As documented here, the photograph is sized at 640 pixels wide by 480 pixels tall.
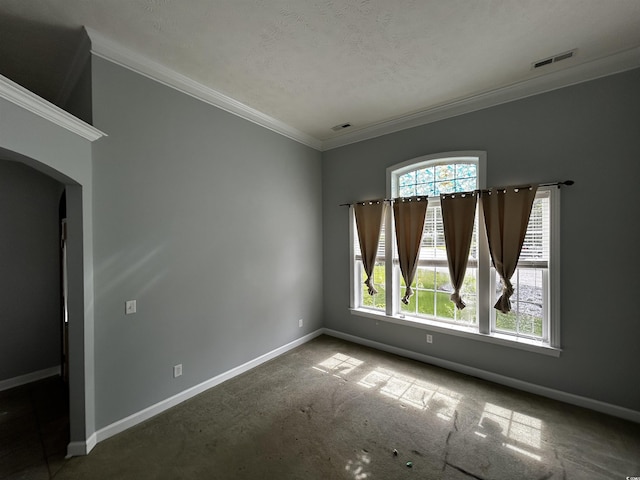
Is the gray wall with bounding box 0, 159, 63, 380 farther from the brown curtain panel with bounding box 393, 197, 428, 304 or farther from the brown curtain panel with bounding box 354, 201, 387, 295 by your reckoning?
the brown curtain panel with bounding box 393, 197, 428, 304

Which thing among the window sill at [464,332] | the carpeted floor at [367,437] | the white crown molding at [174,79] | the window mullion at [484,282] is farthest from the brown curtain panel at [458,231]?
the white crown molding at [174,79]

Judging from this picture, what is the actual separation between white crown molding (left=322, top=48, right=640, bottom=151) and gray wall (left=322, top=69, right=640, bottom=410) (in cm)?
7

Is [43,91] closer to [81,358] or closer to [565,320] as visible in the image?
[81,358]

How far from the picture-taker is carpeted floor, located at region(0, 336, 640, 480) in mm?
1851

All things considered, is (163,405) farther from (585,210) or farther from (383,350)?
(585,210)

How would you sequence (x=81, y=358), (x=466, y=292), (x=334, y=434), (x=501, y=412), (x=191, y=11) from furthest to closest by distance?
(x=466, y=292), (x=501, y=412), (x=334, y=434), (x=81, y=358), (x=191, y=11)

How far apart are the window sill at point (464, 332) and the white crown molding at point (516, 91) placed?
8.56 feet

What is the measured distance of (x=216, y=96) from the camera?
2.88 meters

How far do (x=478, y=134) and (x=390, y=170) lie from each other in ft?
3.62

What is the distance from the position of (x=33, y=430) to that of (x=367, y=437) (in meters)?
2.83

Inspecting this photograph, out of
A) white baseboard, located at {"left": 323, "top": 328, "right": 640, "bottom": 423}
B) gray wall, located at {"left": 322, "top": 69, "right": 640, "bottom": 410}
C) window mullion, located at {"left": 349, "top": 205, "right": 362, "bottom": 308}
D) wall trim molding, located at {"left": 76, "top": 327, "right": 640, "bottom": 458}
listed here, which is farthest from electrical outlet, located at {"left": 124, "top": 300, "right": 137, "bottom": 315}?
gray wall, located at {"left": 322, "top": 69, "right": 640, "bottom": 410}

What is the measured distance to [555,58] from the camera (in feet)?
7.82

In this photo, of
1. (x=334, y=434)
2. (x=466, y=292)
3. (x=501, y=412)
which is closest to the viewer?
(x=334, y=434)

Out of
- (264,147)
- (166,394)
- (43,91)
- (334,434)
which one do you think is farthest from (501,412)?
(43,91)
